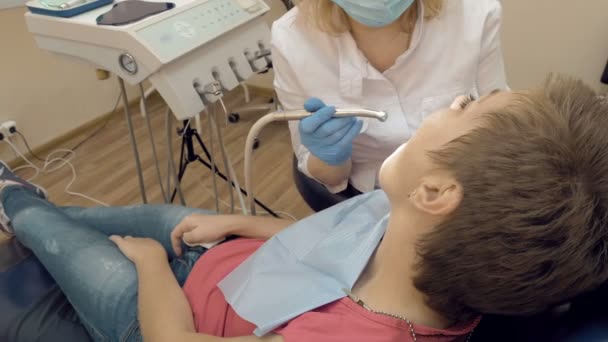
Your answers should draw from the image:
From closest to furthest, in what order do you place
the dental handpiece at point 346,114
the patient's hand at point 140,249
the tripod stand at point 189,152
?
the dental handpiece at point 346,114
the patient's hand at point 140,249
the tripod stand at point 189,152

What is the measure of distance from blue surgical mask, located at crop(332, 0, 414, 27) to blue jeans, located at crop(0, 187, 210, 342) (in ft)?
2.01

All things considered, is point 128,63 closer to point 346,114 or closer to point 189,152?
point 346,114

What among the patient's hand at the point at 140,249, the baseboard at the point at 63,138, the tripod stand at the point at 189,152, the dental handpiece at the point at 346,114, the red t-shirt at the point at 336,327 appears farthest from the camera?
the baseboard at the point at 63,138

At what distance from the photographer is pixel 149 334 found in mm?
870

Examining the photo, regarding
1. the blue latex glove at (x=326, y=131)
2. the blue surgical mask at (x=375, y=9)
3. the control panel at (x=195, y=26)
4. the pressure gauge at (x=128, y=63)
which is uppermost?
the blue surgical mask at (x=375, y=9)

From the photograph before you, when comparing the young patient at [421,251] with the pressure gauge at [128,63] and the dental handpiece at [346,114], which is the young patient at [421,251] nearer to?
the dental handpiece at [346,114]

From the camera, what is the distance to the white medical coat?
3.53 feet

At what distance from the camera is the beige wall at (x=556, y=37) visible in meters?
1.82

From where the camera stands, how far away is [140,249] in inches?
42.0

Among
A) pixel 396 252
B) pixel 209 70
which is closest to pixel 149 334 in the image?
pixel 396 252

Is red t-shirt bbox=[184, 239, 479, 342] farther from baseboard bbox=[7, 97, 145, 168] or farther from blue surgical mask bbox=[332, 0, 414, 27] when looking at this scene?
baseboard bbox=[7, 97, 145, 168]

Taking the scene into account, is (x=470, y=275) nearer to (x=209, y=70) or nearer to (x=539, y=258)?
(x=539, y=258)

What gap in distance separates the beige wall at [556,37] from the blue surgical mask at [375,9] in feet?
3.66

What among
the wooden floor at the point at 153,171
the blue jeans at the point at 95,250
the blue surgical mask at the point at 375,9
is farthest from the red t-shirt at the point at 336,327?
the wooden floor at the point at 153,171
